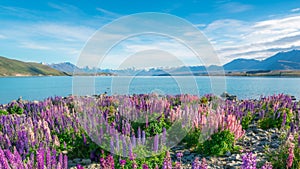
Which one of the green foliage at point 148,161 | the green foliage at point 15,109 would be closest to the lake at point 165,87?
the green foliage at point 15,109

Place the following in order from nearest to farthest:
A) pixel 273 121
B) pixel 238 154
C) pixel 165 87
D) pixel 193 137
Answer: pixel 238 154
pixel 193 137
pixel 273 121
pixel 165 87

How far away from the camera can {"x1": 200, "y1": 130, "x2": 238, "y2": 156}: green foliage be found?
6793 mm

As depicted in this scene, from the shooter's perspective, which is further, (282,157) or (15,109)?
(15,109)

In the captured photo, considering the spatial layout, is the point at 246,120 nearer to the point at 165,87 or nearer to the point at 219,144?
the point at 219,144

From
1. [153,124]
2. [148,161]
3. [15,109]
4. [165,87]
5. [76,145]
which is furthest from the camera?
[165,87]

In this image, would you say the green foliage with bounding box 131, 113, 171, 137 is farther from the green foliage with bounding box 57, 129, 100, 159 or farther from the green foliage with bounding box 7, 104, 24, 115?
the green foliage with bounding box 7, 104, 24, 115

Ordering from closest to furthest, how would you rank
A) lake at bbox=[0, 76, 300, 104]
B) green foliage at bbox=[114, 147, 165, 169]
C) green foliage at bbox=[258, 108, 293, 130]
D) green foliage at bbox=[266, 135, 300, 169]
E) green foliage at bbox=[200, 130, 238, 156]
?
green foliage at bbox=[114, 147, 165, 169] < green foliage at bbox=[266, 135, 300, 169] < green foliage at bbox=[200, 130, 238, 156] < green foliage at bbox=[258, 108, 293, 130] < lake at bbox=[0, 76, 300, 104]

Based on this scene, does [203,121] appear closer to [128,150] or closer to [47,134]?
[128,150]

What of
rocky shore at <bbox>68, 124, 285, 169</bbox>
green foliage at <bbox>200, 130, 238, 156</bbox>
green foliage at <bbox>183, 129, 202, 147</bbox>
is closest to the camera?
rocky shore at <bbox>68, 124, 285, 169</bbox>

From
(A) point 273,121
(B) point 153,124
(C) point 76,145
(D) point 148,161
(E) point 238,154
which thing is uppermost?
(B) point 153,124

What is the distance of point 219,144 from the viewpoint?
6.91 m

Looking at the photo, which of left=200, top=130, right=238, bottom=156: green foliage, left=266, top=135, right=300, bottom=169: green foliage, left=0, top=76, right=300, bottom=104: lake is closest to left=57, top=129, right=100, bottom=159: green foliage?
left=0, top=76, right=300, bottom=104: lake

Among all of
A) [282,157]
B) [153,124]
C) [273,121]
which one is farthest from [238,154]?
[273,121]

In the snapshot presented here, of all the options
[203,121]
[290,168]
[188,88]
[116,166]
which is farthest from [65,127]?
[188,88]
